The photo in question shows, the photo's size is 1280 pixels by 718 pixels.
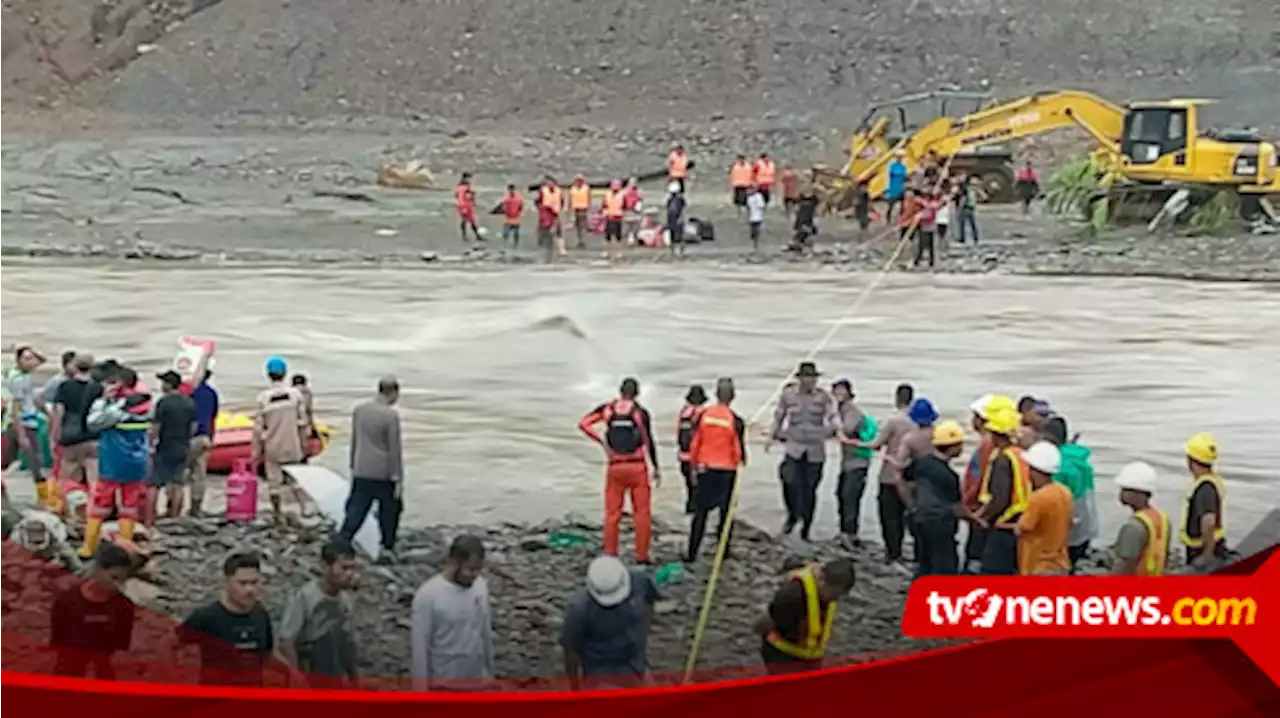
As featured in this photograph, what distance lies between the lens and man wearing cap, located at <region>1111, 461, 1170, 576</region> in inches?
125

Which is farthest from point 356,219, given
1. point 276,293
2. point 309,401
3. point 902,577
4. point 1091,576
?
point 1091,576

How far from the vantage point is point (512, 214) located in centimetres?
366

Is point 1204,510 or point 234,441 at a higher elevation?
point 234,441

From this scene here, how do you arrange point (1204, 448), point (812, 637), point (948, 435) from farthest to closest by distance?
point (948, 435)
point (1204, 448)
point (812, 637)

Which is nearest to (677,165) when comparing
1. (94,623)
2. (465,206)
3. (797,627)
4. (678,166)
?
(678,166)

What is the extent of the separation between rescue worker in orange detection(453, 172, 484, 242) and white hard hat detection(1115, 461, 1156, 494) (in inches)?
56.3

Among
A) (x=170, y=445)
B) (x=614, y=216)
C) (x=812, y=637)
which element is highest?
(x=614, y=216)

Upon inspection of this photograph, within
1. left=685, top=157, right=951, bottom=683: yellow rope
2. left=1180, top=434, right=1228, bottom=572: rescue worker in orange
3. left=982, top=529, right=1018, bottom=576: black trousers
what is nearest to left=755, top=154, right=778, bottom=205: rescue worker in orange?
left=685, top=157, right=951, bottom=683: yellow rope

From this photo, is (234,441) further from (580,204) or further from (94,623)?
(580,204)

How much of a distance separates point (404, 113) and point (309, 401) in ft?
2.06

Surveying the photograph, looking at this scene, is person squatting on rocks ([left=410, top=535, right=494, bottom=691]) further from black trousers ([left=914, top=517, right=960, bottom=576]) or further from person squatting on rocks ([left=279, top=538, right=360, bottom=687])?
black trousers ([left=914, top=517, right=960, bottom=576])

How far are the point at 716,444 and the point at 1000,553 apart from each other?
60 cm

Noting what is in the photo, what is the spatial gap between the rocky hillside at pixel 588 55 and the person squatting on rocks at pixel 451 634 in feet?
3.27

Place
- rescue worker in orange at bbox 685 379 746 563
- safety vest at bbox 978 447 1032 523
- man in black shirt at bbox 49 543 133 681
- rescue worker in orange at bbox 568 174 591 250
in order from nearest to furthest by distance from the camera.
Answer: man in black shirt at bbox 49 543 133 681
safety vest at bbox 978 447 1032 523
rescue worker in orange at bbox 685 379 746 563
rescue worker in orange at bbox 568 174 591 250
